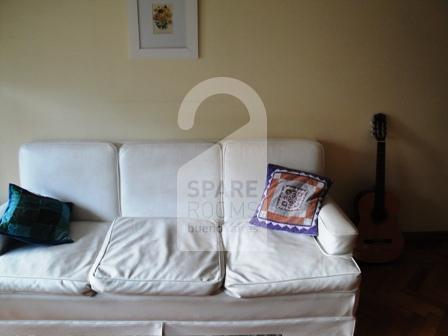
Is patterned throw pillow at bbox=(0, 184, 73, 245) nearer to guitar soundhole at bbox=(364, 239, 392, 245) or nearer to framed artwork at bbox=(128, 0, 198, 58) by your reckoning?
framed artwork at bbox=(128, 0, 198, 58)

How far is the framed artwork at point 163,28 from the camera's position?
210cm

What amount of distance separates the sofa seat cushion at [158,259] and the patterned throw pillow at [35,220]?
0.25 m

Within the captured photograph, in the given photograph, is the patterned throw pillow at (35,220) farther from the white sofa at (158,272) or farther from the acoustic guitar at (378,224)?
the acoustic guitar at (378,224)

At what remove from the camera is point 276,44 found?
2.21m

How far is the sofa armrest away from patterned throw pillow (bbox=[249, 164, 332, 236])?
0.27 feet

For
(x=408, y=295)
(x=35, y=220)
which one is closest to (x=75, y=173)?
(x=35, y=220)

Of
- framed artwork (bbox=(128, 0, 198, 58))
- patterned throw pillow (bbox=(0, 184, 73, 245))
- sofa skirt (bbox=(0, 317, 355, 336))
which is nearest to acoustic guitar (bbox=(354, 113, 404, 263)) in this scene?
sofa skirt (bbox=(0, 317, 355, 336))

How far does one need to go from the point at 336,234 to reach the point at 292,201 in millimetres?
350

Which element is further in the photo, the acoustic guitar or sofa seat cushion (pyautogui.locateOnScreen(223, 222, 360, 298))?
the acoustic guitar

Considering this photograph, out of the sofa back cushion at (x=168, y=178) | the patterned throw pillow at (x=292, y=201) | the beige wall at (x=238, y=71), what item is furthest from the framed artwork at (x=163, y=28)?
the patterned throw pillow at (x=292, y=201)

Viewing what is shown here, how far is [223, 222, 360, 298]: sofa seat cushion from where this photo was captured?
5.07 ft

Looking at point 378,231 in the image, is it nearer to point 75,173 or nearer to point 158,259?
point 158,259

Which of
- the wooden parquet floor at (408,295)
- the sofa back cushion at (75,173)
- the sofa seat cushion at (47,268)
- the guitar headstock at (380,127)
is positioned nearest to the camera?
the sofa seat cushion at (47,268)

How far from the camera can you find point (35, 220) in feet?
5.78
